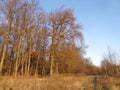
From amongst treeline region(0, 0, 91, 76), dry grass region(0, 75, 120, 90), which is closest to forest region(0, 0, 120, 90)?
treeline region(0, 0, 91, 76)

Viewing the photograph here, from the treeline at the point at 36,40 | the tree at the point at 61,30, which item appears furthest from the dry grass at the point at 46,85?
the tree at the point at 61,30

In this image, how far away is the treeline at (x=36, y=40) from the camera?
2655 centimetres

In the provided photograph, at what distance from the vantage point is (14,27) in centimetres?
2703

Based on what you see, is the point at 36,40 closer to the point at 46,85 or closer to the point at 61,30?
the point at 61,30

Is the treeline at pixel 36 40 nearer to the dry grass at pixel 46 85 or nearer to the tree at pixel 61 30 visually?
the tree at pixel 61 30

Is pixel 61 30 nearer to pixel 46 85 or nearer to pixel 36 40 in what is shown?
pixel 36 40

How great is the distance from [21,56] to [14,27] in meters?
5.99

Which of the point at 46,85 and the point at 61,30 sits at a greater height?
the point at 61,30

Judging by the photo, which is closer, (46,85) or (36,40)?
(46,85)

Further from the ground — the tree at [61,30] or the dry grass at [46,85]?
the tree at [61,30]

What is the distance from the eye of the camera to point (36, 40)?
32906mm

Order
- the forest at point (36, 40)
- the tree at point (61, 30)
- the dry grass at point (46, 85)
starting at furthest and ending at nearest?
the tree at point (61, 30) → the forest at point (36, 40) → the dry grass at point (46, 85)

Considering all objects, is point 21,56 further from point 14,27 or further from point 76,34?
point 76,34

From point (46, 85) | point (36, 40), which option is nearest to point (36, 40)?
point (36, 40)
